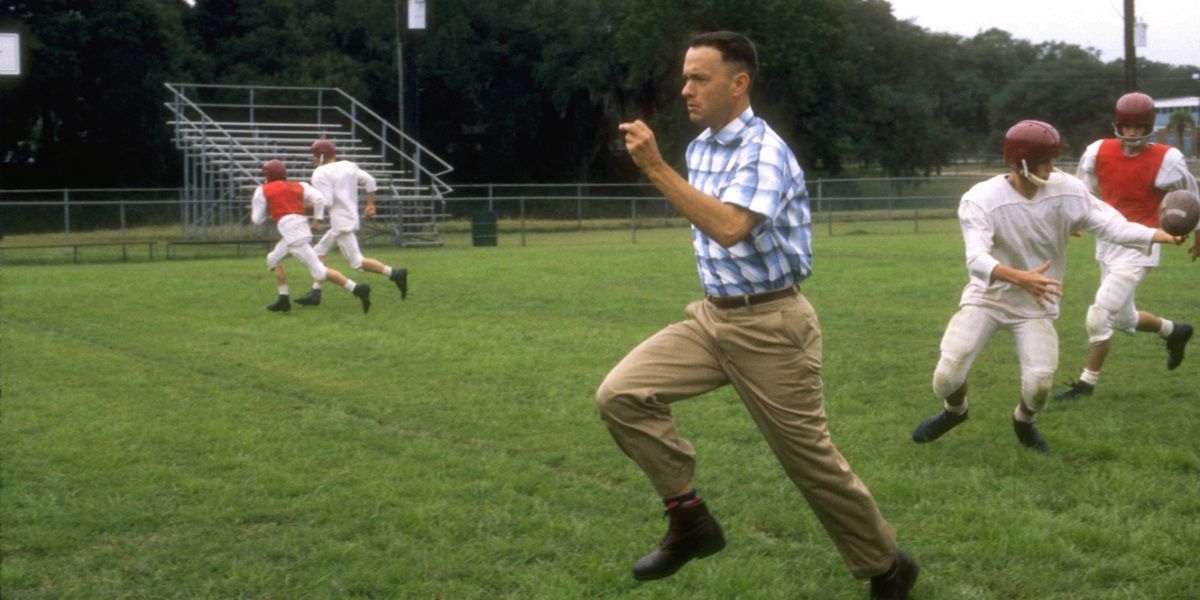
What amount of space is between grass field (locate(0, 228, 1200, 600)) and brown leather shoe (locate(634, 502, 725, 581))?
9.7 inches

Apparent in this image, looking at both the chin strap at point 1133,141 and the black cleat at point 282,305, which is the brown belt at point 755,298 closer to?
the chin strap at point 1133,141

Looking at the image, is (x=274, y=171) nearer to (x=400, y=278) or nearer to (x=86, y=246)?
(x=400, y=278)

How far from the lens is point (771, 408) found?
524cm

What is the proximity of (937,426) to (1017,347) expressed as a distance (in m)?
0.68

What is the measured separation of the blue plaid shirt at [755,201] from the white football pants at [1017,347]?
2.87m

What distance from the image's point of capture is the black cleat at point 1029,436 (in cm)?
808

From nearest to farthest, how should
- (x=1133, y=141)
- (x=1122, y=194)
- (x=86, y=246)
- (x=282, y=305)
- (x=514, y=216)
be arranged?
(x=1133, y=141)
(x=1122, y=194)
(x=282, y=305)
(x=86, y=246)
(x=514, y=216)

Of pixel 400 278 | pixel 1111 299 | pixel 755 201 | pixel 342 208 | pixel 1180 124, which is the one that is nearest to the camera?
pixel 755 201

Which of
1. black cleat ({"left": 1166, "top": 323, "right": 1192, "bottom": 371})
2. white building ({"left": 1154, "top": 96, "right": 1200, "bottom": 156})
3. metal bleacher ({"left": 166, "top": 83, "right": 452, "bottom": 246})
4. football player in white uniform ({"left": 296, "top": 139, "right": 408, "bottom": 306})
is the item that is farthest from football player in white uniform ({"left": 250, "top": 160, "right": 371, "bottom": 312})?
white building ({"left": 1154, "top": 96, "right": 1200, "bottom": 156})

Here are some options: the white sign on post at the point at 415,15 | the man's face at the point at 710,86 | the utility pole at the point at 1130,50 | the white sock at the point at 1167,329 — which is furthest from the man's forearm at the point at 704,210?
the utility pole at the point at 1130,50

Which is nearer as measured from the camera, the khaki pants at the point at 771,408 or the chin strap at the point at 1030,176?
the khaki pants at the point at 771,408

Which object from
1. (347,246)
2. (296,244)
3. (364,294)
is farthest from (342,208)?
(364,294)

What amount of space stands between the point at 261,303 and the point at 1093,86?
8059 centimetres

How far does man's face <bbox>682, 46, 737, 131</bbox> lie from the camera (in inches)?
203
